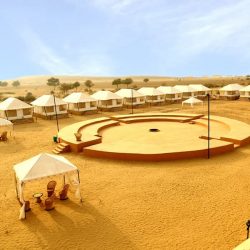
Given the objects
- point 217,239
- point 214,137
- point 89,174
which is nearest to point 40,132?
point 89,174

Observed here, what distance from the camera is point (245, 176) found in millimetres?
15867

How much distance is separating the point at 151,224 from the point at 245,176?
772 cm

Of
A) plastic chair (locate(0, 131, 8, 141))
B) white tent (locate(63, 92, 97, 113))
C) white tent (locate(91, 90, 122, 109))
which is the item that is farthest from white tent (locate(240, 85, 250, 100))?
plastic chair (locate(0, 131, 8, 141))

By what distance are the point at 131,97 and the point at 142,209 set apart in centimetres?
3595

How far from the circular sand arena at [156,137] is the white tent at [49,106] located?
33.1ft

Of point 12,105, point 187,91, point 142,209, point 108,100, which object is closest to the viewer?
point 142,209

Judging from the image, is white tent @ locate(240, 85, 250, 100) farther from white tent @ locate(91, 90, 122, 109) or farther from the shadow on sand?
the shadow on sand

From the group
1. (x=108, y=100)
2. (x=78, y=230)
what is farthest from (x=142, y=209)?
(x=108, y=100)

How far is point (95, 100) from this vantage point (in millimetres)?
43094

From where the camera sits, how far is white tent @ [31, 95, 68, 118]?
38.9 m

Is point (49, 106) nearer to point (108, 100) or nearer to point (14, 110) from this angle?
point (14, 110)

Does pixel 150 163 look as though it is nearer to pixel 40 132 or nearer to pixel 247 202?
pixel 247 202

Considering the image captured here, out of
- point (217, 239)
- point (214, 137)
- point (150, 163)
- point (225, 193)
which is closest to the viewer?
point (217, 239)

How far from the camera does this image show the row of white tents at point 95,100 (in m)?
37.2
